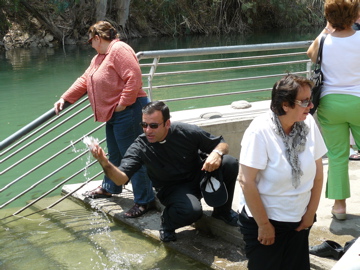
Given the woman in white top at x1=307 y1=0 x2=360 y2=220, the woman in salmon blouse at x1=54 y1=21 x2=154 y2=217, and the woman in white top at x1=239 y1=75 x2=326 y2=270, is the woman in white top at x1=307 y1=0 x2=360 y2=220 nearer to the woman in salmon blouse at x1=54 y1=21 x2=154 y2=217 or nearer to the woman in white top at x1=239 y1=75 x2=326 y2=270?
the woman in white top at x1=239 y1=75 x2=326 y2=270

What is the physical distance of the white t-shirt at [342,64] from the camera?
4.26 meters

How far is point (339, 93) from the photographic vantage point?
4.36m

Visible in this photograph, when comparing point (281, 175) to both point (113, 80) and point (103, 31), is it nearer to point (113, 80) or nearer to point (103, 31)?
point (113, 80)

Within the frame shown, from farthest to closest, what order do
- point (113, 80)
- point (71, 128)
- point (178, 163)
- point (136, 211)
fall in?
1. point (71, 128)
2. point (136, 211)
3. point (113, 80)
4. point (178, 163)

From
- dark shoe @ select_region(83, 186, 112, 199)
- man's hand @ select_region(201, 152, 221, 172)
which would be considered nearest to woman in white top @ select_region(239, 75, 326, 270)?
man's hand @ select_region(201, 152, 221, 172)

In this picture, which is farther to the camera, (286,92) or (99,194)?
(99,194)

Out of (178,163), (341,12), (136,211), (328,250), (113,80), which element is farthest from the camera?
(136,211)

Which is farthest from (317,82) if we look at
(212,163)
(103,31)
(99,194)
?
(99,194)

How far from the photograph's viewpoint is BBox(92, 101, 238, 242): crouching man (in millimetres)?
4449

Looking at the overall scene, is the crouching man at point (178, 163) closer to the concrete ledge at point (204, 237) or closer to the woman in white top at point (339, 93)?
the concrete ledge at point (204, 237)

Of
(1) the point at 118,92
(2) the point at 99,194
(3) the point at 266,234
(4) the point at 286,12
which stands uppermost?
(1) the point at 118,92

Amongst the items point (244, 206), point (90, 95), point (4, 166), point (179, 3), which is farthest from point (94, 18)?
point (244, 206)

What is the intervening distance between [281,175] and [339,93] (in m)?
1.42

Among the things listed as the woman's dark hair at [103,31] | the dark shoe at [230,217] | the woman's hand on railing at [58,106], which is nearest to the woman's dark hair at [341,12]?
the dark shoe at [230,217]
